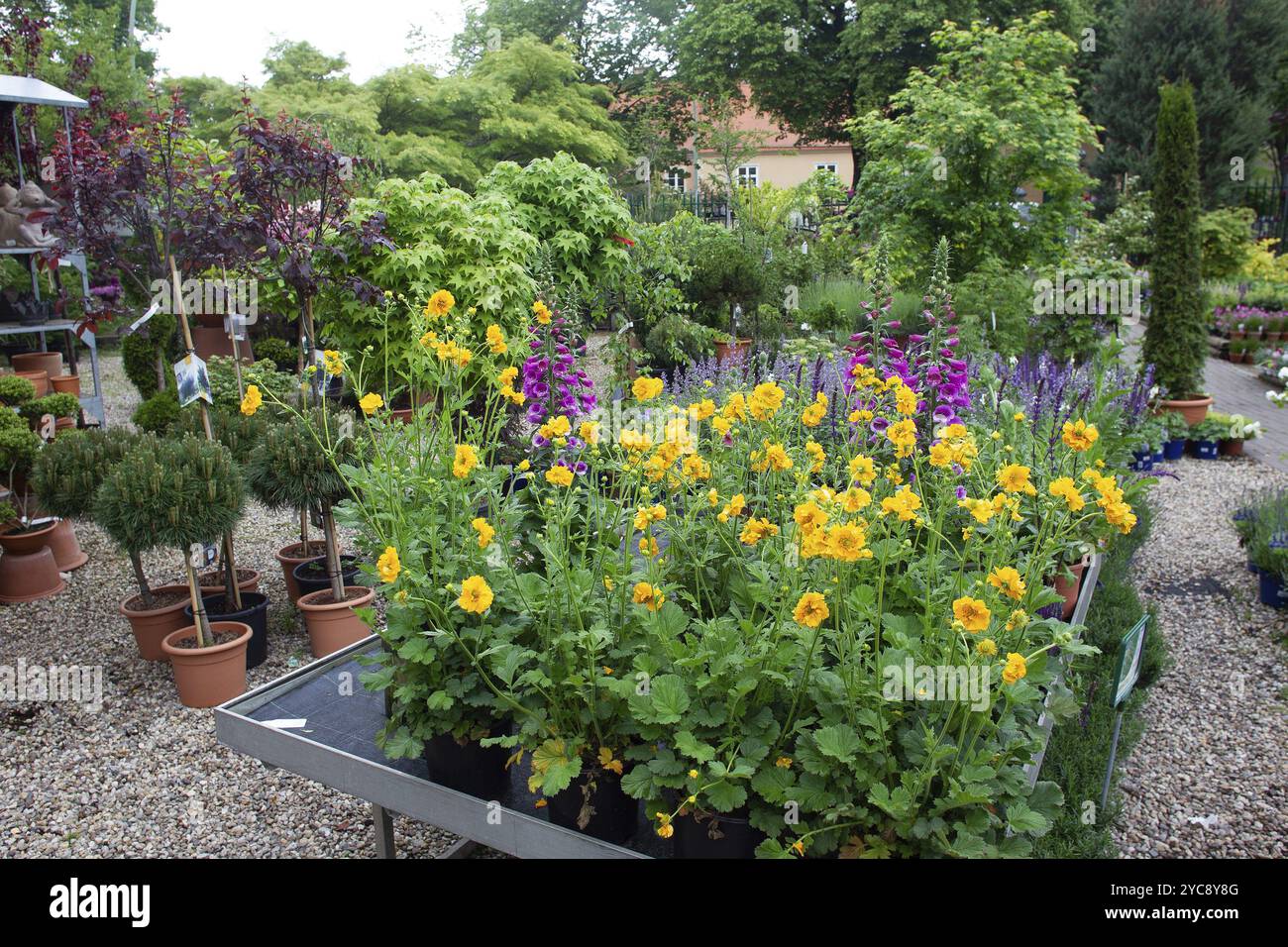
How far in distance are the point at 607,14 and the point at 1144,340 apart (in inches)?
816

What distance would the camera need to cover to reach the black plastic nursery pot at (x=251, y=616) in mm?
3967

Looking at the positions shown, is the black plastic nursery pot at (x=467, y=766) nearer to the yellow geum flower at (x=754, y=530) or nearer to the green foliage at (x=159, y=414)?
the yellow geum flower at (x=754, y=530)

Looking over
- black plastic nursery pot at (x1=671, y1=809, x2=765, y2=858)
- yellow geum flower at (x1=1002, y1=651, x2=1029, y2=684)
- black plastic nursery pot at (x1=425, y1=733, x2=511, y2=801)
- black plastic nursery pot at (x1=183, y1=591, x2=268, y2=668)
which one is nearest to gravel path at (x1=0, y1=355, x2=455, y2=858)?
black plastic nursery pot at (x1=183, y1=591, x2=268, y2=668)

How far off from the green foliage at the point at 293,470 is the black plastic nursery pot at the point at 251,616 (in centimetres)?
47

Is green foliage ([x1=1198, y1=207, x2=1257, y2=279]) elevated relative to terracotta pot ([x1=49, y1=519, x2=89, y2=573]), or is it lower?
elevated

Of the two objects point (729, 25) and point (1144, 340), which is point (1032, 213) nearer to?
point (1144, 340)

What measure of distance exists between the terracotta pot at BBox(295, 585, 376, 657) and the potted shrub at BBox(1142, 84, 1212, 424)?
22.6 ft

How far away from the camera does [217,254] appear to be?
3701 millimetres

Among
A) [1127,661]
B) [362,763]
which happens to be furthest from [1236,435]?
[362,763]

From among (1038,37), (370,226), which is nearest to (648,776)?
(370,226)

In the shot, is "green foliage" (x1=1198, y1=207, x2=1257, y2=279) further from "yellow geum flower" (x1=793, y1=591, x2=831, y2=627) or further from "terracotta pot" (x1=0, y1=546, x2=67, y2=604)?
"yellow geum flower" (x1=793, y1=591, x2=831, y2=627)

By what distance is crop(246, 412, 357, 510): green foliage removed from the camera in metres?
3.88

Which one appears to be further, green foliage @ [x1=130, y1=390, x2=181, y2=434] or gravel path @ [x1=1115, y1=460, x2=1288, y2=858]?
green foliage @ [x1=130, y1=390, x2=181, y2=434]

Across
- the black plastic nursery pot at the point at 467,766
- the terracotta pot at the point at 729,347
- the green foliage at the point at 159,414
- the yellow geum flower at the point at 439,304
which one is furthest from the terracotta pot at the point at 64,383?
the black plastic nursery pot at the point at 467,766
